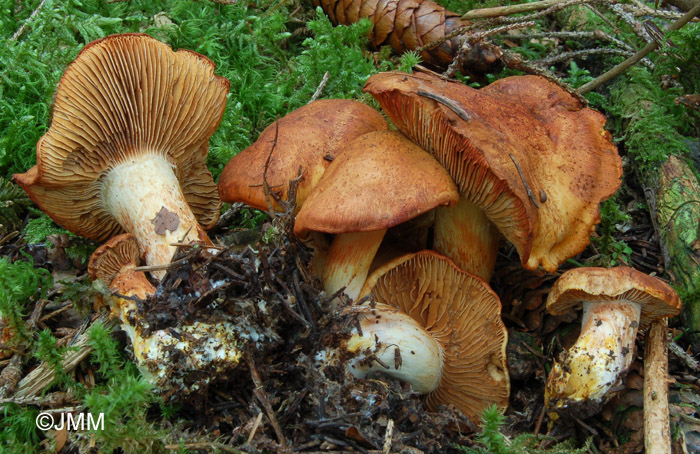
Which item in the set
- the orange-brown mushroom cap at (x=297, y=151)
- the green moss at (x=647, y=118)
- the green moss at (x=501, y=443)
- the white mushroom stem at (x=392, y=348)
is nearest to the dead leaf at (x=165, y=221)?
the orange-brown mushroom cap at (x=297, y=151)

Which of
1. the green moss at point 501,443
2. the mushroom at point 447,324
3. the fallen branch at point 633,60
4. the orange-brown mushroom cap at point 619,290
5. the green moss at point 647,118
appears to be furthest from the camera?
the fallen branch at point 633,60

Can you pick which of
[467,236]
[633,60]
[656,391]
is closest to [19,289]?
[467,236]

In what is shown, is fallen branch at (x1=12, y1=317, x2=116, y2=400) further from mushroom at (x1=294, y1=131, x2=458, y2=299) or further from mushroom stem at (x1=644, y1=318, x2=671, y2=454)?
mushroom stem at (x1=644, y1=318, x2=671, y2=454)

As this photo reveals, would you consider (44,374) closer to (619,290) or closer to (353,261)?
(353,261)

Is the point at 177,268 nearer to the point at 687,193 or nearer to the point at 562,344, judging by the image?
the point at 562,344

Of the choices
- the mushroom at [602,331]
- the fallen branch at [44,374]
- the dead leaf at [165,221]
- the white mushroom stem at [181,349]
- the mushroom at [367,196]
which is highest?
the mushroom at [367,196]

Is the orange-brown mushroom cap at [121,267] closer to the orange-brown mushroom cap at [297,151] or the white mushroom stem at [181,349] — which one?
the white mushroom stem at [181,349]

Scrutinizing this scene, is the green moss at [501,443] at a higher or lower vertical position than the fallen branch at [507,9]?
lower

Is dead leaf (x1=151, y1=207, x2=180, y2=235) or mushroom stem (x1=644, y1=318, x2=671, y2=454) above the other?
dead leaf (x1=151, y1=207, x2=180, y2=235)

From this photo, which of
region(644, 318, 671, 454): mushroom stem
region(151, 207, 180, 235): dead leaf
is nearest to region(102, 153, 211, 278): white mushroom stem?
region(151, 207, 180, 235): dead leaf
